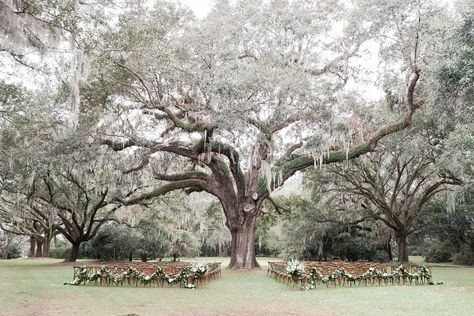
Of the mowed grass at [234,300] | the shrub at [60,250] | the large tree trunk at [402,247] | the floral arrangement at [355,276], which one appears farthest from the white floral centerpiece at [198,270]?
the shrub at [60,250]

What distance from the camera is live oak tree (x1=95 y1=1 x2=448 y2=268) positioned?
45.0 feet

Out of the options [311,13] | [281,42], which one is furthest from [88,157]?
[311,13]

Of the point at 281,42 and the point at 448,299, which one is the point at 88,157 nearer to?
the point at 281,42

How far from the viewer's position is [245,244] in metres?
20.3

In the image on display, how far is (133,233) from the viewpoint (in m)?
28.0

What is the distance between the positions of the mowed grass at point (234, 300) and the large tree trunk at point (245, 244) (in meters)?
6.71

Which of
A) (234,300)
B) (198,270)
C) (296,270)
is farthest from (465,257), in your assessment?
(234,300)

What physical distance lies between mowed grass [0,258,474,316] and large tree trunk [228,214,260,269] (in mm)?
6714

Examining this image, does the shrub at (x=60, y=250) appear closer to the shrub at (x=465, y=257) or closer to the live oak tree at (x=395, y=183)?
the live oak tree at (x=395, y=183)

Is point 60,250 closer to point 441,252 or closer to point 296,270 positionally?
point 441,252

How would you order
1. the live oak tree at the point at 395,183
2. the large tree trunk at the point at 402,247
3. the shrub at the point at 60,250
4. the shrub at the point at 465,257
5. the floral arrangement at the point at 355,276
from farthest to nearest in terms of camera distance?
the shrub at the point at 60,250 < the shrub at the point at 465,257 < the large tree trunk at the point at 402,247 < the live oak tree at the point at 395,183 < the floral arrangement at the point at 355,276

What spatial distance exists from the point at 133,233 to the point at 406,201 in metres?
16.4

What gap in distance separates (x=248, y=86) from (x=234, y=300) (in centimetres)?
760

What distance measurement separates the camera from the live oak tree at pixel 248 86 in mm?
13703
